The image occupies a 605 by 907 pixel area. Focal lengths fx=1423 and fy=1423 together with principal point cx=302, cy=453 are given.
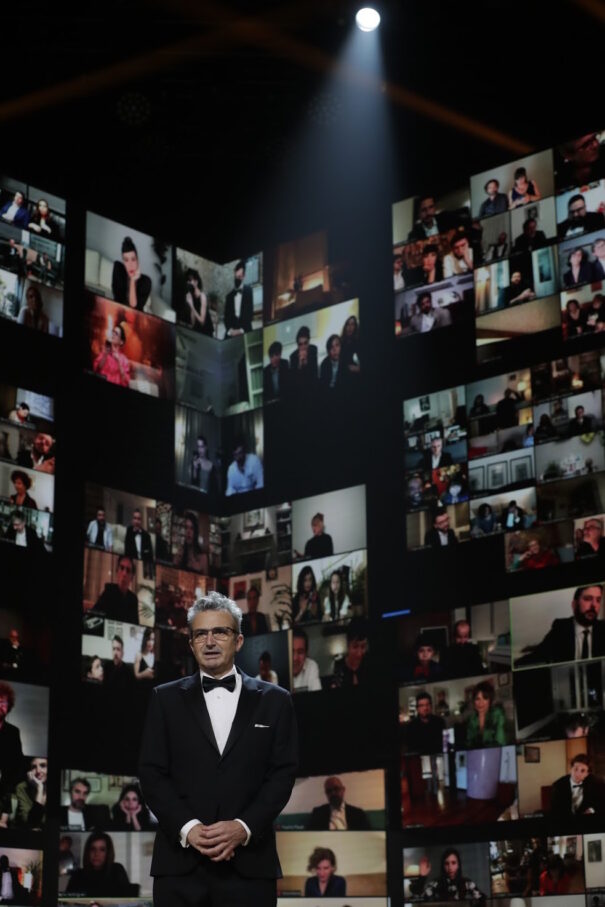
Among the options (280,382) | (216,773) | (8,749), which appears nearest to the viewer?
(216,773)

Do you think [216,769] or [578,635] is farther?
[578,635]

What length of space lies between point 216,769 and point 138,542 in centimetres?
441

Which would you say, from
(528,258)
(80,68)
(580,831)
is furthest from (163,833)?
(80,68)

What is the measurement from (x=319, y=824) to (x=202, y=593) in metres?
1.60

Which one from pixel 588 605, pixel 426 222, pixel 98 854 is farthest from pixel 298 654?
pixel 426 222

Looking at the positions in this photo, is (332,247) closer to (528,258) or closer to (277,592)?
(528,258)

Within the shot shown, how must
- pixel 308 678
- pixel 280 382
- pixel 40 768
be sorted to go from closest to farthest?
pixel 40 768
pixel 308 678
pixel 280 382

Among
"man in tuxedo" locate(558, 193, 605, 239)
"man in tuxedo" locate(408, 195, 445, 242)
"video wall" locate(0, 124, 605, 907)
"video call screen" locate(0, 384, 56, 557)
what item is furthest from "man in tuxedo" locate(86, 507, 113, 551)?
"man in tuxedo" locate(558, 193, 605, 239)

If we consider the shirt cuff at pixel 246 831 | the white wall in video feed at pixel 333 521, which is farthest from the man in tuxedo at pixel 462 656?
the shirt cuff at pixel 246 831

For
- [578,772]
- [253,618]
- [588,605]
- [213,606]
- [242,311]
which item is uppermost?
[242,311]

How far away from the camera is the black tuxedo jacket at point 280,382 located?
8.81 metres

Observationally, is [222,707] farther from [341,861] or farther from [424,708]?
[341,861]

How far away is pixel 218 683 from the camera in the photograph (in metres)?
4.05

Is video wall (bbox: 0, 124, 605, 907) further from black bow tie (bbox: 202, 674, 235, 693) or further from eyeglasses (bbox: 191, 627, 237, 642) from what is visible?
eyeglasses (bbox: 191, 627, 237, 642)
